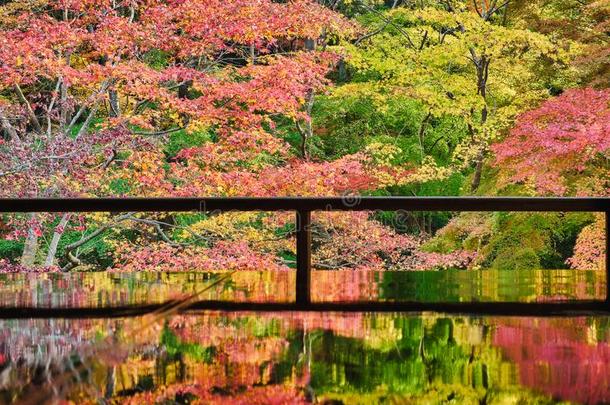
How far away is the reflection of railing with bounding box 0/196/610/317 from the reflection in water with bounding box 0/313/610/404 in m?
0.24

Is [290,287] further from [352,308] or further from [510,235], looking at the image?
[510,235]

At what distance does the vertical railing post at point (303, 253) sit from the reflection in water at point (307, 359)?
44cm

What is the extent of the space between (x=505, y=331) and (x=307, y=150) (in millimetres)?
Answer: 7783

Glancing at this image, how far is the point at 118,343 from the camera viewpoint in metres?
1.67

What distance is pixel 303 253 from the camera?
268 cm

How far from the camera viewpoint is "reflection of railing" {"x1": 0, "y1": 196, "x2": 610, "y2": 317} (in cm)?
241

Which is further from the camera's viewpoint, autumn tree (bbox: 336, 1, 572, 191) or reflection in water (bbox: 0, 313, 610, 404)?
autumn tree (bbox: 336, 1, 572, 191)

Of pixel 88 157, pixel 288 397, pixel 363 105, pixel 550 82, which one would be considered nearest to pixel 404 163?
pixel 363 105

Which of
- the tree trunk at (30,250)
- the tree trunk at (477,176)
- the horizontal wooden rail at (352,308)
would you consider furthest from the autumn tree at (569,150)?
the horizontal wooden rail at (352,308)

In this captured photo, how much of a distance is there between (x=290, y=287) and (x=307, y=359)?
4.47 feet

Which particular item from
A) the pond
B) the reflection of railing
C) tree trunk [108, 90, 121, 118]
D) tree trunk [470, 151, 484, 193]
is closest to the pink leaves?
tree trunk [470, 151, 484, 193]

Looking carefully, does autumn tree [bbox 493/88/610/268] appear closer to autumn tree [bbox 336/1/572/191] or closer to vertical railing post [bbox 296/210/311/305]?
autumn tree [bbox 336/1/572/191]

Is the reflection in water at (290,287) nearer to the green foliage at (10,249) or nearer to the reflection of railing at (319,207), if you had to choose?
the reflection of railing at (319,207)

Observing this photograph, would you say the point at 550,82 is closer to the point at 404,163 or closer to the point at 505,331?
the point at 404,163
